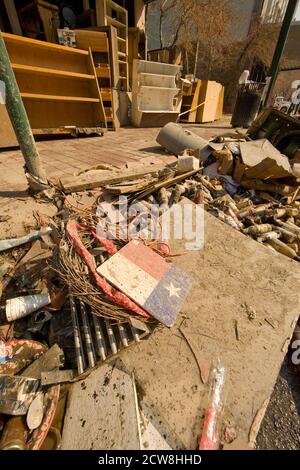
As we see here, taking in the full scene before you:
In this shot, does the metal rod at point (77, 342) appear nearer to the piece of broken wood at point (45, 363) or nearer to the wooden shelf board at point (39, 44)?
the piece of broken wood at point (45, 363)

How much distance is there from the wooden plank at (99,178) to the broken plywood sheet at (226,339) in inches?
50.3

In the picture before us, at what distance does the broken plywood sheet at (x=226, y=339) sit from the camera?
1.06 m

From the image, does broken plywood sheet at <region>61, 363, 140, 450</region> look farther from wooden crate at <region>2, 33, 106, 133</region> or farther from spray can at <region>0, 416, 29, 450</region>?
wooden crate at <region>2, 33, 106, 133</region>

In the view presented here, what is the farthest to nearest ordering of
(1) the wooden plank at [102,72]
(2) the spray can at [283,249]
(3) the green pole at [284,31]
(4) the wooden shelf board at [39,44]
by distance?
(3) the green pole at [284,31]
(1) the wooden plank at [102,72]
(4) the wooden shelf board at [39,44]
(2) the spray can at [283,249]

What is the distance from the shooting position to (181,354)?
Answer: 1.23 meters

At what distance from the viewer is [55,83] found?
186 inches

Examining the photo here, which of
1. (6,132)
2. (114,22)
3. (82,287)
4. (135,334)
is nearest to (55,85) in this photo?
(6,132)

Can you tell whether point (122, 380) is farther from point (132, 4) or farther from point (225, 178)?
point (132, 4)

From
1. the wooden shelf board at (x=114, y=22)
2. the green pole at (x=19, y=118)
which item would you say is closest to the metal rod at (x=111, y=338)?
the green pole at (x=19, y=118)

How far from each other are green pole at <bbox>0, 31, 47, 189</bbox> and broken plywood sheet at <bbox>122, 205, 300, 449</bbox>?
1.79 metres

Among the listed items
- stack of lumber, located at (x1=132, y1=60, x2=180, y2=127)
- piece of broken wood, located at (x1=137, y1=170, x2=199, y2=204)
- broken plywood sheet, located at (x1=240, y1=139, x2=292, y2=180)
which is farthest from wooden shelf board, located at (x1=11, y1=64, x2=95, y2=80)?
broken plywood sheet, located at (x1=240, y1=139, x2=292, y2=180)

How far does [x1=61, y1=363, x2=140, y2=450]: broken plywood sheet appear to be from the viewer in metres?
0.94

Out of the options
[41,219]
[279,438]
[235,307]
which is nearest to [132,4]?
[41,219]

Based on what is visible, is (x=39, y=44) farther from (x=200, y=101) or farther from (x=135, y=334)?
(x=200, y=101)
